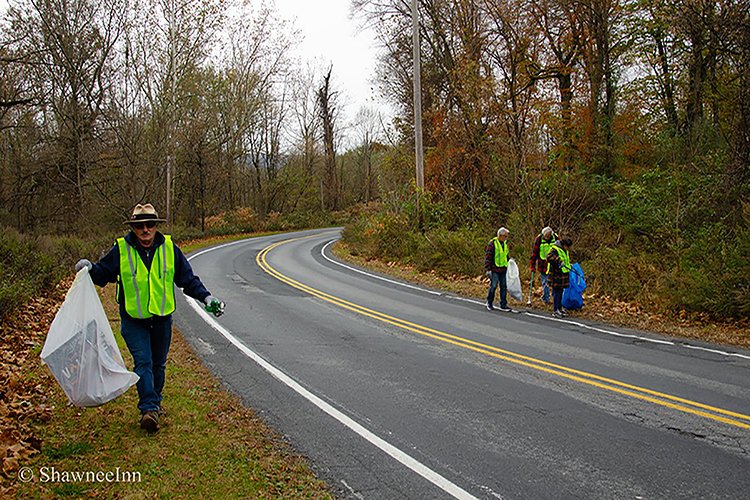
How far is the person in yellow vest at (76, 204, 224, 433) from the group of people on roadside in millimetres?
8382

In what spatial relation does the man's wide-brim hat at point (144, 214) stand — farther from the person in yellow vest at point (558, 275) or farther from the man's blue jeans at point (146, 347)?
the person in yellow vest at point (558, 275)

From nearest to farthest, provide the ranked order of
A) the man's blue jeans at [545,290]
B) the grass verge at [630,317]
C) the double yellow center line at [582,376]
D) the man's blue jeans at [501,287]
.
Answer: the double yellow center line at [582,376] → the grass verge at [630,317] → the man's blue jeans at [501,287] → the man's blue jeans at [545,290]

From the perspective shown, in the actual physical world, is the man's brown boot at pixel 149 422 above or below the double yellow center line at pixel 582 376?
above

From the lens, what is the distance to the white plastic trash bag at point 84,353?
175 inches

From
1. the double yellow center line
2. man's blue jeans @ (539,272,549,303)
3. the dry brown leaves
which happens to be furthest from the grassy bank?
man's blue jeans @ (539,272,549,303)

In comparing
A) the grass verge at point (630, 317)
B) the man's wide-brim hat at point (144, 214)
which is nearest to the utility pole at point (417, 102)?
the grass verge at point (630, 317)

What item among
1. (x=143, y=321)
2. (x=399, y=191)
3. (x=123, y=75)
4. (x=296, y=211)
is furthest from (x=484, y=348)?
(x=296, y=211)

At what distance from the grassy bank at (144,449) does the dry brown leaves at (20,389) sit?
0.01 m

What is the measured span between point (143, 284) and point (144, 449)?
1.46 m

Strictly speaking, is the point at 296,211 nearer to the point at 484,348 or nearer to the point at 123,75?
the point at 123,75

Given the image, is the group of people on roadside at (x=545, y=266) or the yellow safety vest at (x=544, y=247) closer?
the group of people on roadside at (x=545, y=266)

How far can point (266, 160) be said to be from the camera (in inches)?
1935

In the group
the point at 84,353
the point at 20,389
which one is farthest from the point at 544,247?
the point at 20,389

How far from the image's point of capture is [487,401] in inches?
238
